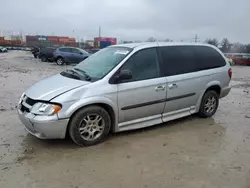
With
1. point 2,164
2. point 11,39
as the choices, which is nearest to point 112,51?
point 2,164

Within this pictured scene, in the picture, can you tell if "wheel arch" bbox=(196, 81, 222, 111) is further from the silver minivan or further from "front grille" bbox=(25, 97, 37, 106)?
"front grille" bbox=(25, 97, 37, 106)

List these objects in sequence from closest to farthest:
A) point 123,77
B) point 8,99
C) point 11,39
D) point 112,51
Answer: point 123,77 < point 112,51 < point 8,99 < point 11,39

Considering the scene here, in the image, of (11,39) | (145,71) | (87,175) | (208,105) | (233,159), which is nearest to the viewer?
(87,175)

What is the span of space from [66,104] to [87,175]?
3.64ft

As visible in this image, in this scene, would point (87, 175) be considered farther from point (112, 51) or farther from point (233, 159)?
point (112, 51)

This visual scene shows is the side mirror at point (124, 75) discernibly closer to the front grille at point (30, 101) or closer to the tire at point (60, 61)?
the front grille at point (30, 101)

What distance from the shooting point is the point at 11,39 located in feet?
223

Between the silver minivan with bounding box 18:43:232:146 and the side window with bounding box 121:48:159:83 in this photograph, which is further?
the side window with bounding box 121:48:159:83

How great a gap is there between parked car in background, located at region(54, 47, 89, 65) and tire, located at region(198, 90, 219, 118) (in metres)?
16.1

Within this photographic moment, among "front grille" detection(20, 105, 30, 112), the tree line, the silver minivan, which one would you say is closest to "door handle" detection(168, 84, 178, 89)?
the silver minivan

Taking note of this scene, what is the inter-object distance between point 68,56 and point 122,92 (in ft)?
57.2

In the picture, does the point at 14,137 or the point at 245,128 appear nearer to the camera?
the point at 14,137

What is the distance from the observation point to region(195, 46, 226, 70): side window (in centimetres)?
531

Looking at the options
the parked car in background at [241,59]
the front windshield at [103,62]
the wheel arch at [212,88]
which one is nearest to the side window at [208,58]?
the wheel arch at [212,88]
